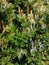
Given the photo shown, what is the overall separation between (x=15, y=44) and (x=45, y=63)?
673 mm

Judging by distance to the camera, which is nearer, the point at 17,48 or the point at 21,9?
the point at 17,48

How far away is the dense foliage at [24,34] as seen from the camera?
366 cm

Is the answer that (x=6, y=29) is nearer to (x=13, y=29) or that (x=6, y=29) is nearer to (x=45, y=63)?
(x=13, y=29)

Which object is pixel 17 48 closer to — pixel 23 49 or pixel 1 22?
pixel 23 49

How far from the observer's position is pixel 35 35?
3.78m

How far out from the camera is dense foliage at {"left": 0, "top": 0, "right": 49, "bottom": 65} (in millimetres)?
3658

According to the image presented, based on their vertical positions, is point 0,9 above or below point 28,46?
above

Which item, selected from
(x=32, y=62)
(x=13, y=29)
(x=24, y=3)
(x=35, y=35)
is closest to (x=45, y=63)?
(x=32, y=62)

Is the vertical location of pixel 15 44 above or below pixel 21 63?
above

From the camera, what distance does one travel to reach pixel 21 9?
4.00 metres

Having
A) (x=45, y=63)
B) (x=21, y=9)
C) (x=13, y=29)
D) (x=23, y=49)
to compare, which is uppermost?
(x=21, y=9)

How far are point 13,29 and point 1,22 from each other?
0.29 meters

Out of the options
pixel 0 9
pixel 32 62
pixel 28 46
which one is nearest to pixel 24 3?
pixel 0 9

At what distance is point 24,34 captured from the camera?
365 centimetres
